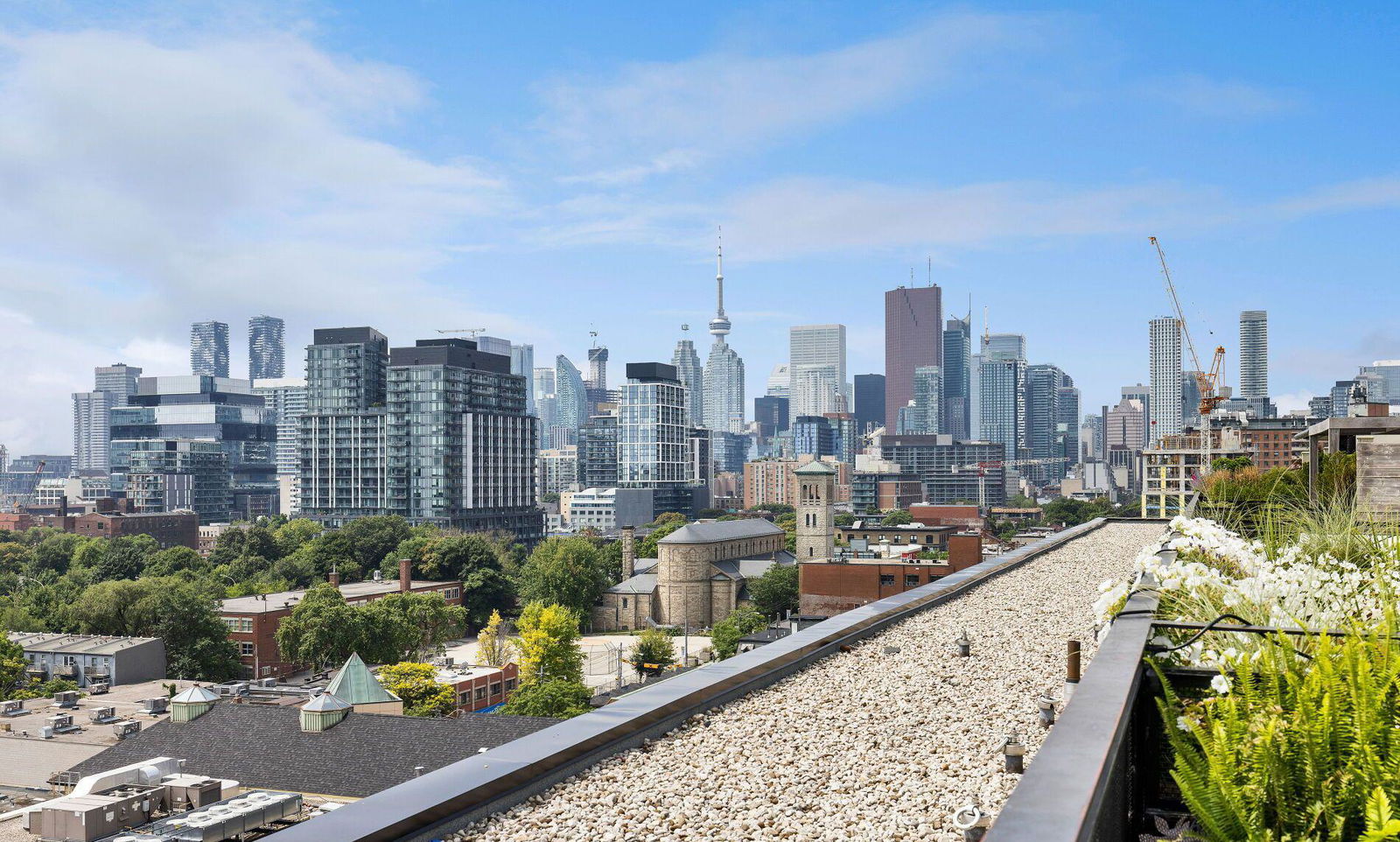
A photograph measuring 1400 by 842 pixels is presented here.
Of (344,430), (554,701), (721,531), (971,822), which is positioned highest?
(344,430)

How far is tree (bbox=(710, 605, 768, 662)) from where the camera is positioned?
5744 cm

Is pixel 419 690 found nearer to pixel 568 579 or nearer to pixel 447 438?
pixel 568 579

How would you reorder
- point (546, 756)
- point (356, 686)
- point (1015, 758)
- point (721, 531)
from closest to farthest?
point (546, 756)
point (1015, 758)
point (356, 686)
point (721, 531)

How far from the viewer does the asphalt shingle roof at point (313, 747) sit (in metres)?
27.3

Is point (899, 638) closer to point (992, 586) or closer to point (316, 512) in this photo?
point (992, 586)

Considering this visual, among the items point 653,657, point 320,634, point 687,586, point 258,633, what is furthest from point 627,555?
point 320,634

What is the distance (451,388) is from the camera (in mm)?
118375

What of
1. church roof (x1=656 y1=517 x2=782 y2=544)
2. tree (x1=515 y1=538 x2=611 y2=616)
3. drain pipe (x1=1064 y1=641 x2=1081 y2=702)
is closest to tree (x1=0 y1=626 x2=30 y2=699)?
tree (x1=515 y1=538 x2=611 y2=616)

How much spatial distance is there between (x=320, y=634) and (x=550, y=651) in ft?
43.4

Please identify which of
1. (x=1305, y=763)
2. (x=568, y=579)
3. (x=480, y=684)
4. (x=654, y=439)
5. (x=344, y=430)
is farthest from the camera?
(x=654, y=439)

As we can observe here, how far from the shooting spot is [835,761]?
613cm

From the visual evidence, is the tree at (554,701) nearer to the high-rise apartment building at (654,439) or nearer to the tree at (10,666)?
the tree at (10,666)

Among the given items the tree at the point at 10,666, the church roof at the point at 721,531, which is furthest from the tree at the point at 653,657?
the tree at the point at 10,666

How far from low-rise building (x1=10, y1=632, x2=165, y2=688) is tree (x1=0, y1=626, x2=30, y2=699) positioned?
1.69 metres
